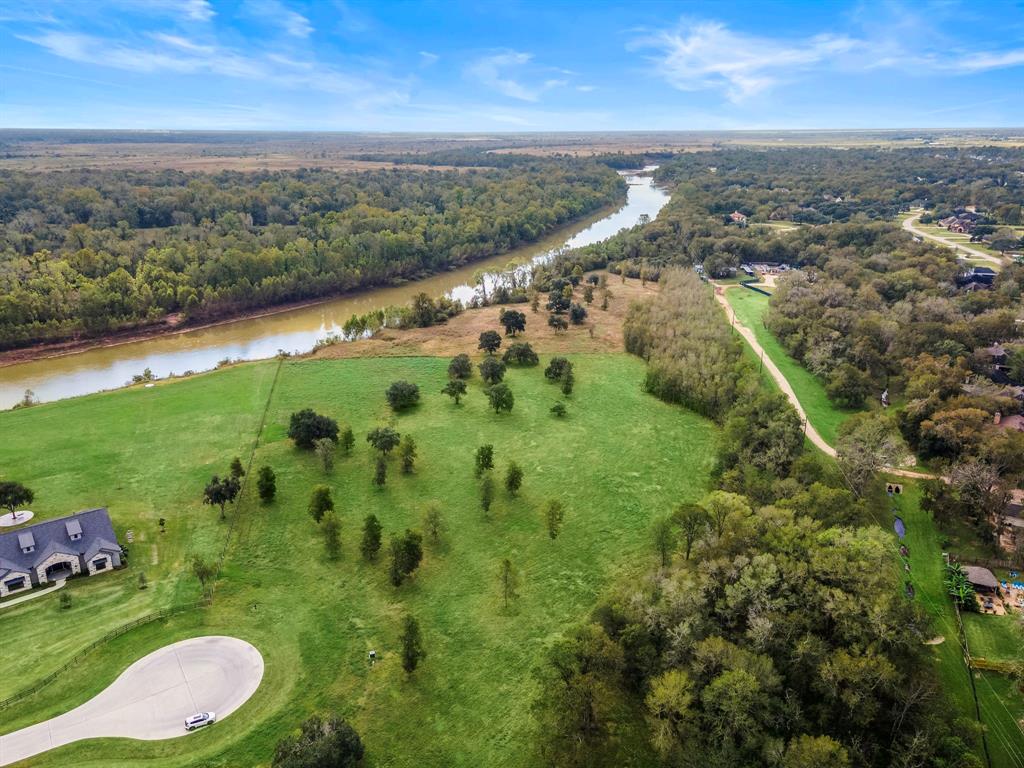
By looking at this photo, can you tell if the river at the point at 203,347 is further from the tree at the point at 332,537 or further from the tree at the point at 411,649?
the tree at the point at 411,649

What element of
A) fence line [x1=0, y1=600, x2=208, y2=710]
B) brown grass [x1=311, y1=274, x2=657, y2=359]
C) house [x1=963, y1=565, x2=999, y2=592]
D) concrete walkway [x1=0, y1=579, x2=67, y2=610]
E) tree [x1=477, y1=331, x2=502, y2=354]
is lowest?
fence line [x1=0, y1=600, x2=208, y2=710]

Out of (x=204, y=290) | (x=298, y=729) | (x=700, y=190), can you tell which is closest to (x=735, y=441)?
(x=298, y=729)

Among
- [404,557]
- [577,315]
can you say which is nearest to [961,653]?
[404,557]

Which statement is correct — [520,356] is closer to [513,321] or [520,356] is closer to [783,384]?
[513,321]

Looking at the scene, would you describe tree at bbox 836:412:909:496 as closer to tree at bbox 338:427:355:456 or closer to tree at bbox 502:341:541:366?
tree at bbox 502:341:541:366

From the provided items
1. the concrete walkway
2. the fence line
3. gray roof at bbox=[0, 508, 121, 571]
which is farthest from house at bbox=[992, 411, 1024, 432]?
the concrete walkway

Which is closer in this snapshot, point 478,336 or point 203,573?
point 203,573

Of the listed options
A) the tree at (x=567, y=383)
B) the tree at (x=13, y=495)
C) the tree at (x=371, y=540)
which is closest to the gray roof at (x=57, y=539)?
the tree at (x=13, y=495)
